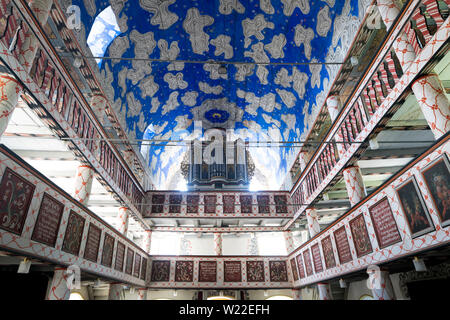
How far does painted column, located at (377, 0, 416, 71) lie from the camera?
245 inches

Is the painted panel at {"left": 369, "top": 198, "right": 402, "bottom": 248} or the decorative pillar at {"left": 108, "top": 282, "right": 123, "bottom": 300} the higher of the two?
the painted panel at {"left": 369, "top": 198, "right": 402, "bottom": 248}

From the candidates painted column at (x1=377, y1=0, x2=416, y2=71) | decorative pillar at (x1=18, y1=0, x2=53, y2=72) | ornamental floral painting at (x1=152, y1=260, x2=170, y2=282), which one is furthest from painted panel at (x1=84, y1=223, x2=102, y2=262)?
painted column at (x1=377, y1=0, x2=416, y2=71)

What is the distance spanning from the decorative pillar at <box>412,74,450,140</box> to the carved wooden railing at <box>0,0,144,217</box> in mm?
7056

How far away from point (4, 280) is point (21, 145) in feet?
27.3

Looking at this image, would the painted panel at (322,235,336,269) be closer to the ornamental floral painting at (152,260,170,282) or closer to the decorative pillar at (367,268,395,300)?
the decorative pillar at (367,268,395,300)

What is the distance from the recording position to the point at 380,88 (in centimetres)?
747

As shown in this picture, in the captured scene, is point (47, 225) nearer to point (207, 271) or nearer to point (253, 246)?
point (207, 271)

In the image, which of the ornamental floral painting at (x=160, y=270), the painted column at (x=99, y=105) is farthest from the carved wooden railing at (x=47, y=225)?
the ornamental floral painting at (x=160, y=270)

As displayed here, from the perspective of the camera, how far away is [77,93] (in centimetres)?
902

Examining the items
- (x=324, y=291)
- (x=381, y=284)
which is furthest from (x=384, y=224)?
(x=324, y=291)

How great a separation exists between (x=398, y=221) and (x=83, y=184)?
30.8 ft
